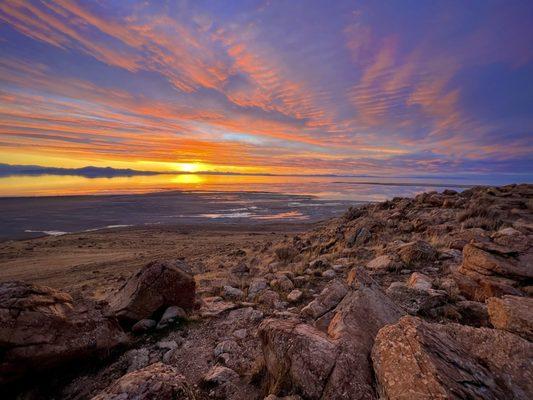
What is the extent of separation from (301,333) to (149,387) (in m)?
2.04

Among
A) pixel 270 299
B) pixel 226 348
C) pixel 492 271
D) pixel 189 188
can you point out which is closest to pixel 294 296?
pixel 270 299

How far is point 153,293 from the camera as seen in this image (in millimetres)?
6547

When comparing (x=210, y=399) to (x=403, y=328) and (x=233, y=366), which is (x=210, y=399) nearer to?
(x=233, y=366)

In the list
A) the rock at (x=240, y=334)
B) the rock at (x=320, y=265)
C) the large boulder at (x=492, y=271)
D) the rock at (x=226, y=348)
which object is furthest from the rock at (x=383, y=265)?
the rock at (x=226, y=348)

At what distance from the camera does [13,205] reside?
51.5 meters

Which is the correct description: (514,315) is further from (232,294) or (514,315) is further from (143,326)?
(143,326)

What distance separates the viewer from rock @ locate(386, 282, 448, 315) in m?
5.72

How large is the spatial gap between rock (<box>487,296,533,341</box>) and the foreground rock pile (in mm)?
15

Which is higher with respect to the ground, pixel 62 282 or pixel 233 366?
pixel 233 366

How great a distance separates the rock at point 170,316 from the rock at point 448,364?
4677 millimetres

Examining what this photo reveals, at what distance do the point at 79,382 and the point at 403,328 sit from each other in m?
5.41

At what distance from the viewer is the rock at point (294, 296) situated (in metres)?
7.61

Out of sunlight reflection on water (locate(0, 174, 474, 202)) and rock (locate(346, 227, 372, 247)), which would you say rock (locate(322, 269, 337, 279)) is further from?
sunlight reflection on water (locate(0, 174, 474, 202))

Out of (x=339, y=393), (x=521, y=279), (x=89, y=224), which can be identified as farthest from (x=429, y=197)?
(x=89, y=224)
